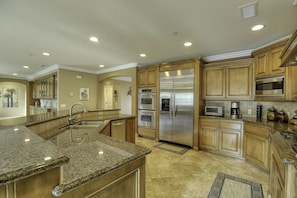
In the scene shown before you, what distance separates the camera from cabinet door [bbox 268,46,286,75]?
2.57 metres

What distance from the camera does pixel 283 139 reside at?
5.22 feet

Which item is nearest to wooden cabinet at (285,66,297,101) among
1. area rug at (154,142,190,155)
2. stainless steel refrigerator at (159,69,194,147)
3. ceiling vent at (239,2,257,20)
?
ceiling vent at (239,2,257,20)

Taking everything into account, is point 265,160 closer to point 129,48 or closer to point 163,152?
point 163,152

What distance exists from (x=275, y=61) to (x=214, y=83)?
124 cm

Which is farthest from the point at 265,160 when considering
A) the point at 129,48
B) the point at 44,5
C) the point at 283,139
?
the point at 44,5

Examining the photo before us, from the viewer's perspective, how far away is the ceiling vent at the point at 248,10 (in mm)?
1774

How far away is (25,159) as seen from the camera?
634mm

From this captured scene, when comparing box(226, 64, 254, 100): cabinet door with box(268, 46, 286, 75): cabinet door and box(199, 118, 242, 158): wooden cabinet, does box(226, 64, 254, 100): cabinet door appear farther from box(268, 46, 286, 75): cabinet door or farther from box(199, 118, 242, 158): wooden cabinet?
box(199, 118, 242, 158): wooden cabinet

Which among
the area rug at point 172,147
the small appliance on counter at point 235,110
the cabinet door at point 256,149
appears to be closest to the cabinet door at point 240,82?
the small appliance on counter at point 235,110

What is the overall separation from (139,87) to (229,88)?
8.51 ft

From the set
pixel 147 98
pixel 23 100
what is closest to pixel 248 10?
pixel 147 98

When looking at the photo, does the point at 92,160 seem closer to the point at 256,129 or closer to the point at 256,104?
the point at 256,129

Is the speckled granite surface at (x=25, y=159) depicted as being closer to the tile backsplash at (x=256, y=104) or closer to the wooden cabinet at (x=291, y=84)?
the wooden cabinet at (x=291, y=84)

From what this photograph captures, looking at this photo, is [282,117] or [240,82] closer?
[282,117]
